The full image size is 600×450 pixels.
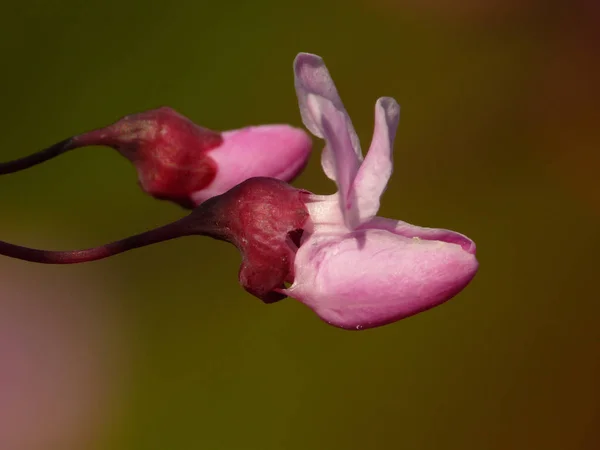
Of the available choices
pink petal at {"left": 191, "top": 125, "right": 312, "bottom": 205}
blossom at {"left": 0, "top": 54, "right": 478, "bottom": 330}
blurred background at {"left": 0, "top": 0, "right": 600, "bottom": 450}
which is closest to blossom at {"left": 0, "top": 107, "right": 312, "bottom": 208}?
pink petal at {"left": 191, "top": 125, "right": 312, "bottom": 205}

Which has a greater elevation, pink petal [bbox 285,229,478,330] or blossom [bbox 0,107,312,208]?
blossom [bbox 0,107,312,208]

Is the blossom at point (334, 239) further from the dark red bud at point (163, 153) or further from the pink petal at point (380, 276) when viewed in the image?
the dark red bud at point (163, 153)

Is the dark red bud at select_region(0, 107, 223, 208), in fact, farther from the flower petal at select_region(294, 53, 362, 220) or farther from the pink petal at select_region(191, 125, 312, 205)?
the flower petal at select_region(294, 53, 362, 220)

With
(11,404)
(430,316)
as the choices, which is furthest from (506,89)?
(11,404)

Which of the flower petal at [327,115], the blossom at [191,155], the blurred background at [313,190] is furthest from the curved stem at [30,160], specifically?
the blurred background at [313,190]

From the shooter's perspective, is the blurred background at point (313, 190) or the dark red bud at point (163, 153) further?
the blurred background at point (313, 190)

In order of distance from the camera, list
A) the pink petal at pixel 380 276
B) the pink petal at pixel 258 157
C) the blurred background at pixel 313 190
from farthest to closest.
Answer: the blurred background at pixel 313 190
the pink petal at pixel 258 157
the pink petal at pixel 380 276

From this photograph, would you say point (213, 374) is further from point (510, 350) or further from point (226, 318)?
point (510, 350)

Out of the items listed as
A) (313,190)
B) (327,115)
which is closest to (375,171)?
(327,115)

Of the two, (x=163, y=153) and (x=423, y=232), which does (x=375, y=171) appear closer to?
(x=423, y=232)
